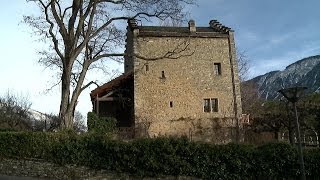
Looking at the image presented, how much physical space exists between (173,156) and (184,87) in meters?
16.8

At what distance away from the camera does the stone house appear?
33219 mm

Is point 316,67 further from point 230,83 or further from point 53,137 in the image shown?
point 53,137

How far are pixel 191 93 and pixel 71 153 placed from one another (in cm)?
1661

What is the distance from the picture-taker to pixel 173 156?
1764cm

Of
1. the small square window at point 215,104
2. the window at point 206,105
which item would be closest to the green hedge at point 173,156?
the window at point 206,105

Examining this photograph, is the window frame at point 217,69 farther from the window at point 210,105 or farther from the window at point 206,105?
the window at point 206,105

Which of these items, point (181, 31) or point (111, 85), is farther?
point (181, 31)

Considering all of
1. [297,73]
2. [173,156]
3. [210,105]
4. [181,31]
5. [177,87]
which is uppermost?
[297,73]

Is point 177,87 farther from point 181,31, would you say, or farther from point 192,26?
point 192,26

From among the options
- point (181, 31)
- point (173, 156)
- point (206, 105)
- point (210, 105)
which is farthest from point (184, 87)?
point (173, 156)

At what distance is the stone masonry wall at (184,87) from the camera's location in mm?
33156

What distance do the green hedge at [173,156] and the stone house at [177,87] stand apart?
42.9 ft

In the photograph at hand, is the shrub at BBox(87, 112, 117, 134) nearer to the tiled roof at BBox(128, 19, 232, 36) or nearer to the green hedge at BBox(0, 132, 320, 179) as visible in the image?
the tiled roof at BBox(128, 19, 232, 36)

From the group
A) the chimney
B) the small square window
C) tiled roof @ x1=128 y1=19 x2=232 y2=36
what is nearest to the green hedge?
tiled roof @ x1=128 y1=19 x2=232 y2=36
